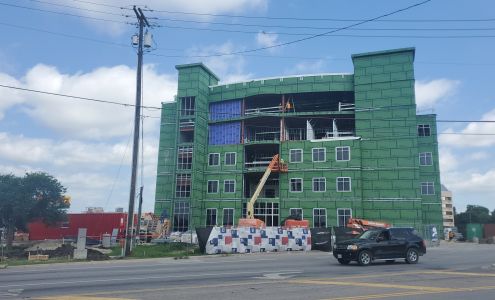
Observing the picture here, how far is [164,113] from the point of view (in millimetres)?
63969

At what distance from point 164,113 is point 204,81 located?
7.49 m

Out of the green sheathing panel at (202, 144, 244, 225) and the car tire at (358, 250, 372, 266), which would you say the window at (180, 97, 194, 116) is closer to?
the green sheathing panel at (202, 144, 244, 225)

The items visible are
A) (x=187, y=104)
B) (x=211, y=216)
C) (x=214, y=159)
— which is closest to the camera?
(x=211, y=216)

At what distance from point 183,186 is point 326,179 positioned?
713 inches

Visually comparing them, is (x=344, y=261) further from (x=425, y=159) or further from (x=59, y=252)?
(x=425, y=159)

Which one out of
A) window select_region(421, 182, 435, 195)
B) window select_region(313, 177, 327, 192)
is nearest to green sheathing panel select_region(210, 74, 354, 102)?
window select_region(313, 177, 327, 192)

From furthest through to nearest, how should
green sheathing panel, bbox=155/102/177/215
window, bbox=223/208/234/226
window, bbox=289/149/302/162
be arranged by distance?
1. green sheathing panel, bbox=155/102/177/215
2. window, bbox=223/208/234/226
3. window, bbox=289/149/302/162

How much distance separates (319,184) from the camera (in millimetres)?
54062

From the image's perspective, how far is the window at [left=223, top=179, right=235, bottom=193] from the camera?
190 ft

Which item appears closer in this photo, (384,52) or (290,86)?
(384,52)

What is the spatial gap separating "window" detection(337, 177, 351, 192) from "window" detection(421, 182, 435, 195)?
10525mm

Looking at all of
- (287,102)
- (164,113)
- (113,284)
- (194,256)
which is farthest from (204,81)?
(113,284)

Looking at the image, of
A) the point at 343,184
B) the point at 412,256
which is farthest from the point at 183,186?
the point at 412,256

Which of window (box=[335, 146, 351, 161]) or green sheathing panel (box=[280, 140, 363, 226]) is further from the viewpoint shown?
window (box=[335, 146, 351, 161])
